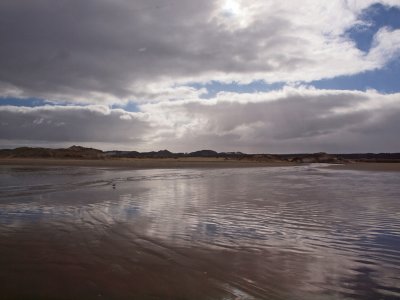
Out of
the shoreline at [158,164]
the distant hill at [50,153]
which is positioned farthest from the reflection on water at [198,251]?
the distant hill at [50,153]

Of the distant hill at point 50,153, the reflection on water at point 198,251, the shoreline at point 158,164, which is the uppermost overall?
the distant hill at point 50,153

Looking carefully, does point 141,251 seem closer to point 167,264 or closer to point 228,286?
point 167,264

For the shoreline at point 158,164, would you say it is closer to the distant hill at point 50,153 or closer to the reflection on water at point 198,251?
the distant hill at point 50,153

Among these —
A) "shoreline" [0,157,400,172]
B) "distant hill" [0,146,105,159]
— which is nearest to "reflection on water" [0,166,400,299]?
"shoreline" [0,157,400,172]

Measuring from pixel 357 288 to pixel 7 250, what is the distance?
6.22m

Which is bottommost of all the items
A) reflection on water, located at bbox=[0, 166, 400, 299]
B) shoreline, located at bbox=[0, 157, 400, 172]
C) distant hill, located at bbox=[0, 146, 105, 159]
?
reflection on water, located at bbox=[0, 166, 400, 299]

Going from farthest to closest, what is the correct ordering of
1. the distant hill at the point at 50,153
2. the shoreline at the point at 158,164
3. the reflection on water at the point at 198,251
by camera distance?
the distant hill at the point at 50,153 < the shoreline at the point at 158,164 < the reflection on water at the point at 198,251

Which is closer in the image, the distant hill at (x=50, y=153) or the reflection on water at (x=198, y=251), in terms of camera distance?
the reflection on water at (x=198, y=251)

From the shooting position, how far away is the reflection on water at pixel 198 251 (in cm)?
545

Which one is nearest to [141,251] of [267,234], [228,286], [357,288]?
[228,286]

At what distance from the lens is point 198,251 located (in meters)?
7.42

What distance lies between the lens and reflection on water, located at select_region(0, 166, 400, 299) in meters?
5.45

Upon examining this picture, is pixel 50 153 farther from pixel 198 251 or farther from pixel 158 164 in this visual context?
pixel 198 251

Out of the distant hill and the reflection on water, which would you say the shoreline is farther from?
the reflection on water
